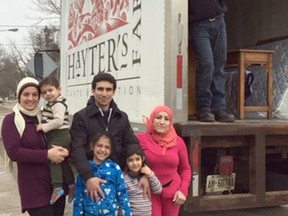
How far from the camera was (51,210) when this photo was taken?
3529 mm

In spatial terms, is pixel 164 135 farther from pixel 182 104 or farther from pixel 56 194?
pixel 56 194

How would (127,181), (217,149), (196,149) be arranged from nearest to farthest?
(127,181) → (196,149) → (217,149)

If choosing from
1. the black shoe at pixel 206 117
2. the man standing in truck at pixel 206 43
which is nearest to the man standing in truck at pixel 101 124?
the black shoe at pixel 206 117

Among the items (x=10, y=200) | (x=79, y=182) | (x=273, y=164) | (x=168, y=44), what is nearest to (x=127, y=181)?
(x=79, y=182)

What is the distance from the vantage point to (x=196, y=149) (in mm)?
4023

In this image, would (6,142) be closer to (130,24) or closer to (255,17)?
(130,24)

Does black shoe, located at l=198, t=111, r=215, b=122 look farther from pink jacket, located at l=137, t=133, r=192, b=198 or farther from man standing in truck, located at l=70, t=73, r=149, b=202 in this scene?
A: man standing in truck, located at l=70, t=73, r=149, b=202

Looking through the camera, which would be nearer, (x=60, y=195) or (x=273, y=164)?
(x=60, y=195)

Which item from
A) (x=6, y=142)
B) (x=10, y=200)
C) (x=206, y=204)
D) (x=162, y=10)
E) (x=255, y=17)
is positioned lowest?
(x=10, y=200)

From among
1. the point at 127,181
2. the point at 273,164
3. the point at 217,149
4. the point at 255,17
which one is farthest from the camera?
the point at 255,17

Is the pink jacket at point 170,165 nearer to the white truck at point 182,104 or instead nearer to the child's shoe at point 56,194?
the white truck at point 182,104

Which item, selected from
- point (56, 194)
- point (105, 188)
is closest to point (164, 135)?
point (105, 188)

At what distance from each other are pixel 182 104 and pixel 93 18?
238cm

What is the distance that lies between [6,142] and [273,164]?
2.91 m
